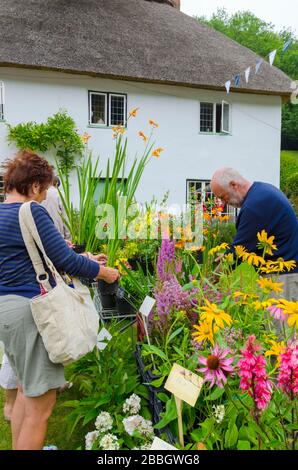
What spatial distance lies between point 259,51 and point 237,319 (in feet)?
92.2

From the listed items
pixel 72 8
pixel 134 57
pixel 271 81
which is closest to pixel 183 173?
pixel 134 57

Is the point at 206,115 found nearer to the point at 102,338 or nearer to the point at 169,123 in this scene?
the point at 169,123

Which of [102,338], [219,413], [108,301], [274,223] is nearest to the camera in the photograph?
[219,413]

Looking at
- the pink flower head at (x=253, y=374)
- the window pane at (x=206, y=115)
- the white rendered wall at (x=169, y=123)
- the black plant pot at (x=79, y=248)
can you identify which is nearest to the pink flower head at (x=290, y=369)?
the pink flower head at (x=253, y=374)

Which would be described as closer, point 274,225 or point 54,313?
point 54,313

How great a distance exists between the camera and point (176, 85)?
10281 mm

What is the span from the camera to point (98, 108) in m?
9.87

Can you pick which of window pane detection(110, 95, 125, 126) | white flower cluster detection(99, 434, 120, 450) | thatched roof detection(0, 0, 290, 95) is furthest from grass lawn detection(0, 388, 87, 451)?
window pane detection(110, 95, 125, 126)

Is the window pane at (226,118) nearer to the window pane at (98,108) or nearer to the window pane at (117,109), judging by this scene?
the window pane at (117,109)

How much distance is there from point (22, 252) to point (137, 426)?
2.64 ft

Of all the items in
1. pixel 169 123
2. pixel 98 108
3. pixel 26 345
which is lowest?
pixel 26 345

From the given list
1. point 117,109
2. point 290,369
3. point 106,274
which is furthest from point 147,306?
point 117,109

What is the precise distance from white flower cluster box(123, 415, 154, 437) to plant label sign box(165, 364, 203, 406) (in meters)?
0.32

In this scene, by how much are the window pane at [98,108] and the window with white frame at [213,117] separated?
298cm
